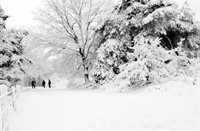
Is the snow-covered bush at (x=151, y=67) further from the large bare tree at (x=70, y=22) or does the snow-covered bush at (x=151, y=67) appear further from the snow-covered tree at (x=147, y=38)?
the large bare tree at (x=70, y=22)

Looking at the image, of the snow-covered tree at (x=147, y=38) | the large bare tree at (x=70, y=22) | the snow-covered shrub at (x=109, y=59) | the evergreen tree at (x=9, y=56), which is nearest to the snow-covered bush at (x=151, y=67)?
the snow-covered tree at (x=147, y=38)

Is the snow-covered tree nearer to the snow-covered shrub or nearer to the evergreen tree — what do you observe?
the snow-covered shrub

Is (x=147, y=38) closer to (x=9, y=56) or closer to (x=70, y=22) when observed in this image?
(x=70, y=22)

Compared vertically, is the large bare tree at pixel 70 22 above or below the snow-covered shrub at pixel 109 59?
above

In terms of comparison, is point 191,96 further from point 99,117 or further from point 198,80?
point 99,117

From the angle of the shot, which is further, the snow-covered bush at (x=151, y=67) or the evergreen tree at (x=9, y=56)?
the evergreen tree at (x=9, y=56)

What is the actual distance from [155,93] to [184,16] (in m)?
8.92

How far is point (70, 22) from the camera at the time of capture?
24750 millimetres

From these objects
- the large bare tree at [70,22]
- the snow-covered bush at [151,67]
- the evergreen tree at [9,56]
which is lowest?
the snow-covered bush at [151,67]

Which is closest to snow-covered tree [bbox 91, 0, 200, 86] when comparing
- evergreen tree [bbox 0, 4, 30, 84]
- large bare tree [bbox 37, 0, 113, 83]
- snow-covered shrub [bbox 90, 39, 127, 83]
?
snow-covered shrub [bbox 90, 39, 127, 83]

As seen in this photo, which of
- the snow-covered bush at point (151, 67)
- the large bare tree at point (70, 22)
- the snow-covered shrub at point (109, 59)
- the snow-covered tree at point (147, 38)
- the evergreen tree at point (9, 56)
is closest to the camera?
the snow-covered bush at point (151, 67)

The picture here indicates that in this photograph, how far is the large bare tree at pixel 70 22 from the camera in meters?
24.1

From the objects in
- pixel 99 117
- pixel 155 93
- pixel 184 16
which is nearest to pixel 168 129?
pixel 99 117

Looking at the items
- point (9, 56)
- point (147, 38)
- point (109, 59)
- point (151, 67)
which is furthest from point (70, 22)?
point (151, 67)
